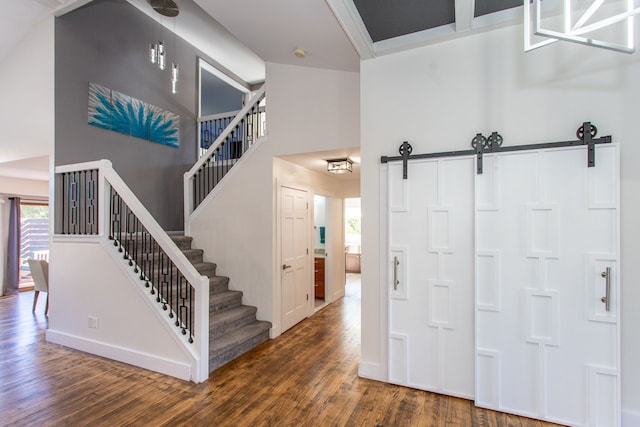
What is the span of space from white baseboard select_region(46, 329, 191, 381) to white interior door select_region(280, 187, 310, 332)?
162 cm

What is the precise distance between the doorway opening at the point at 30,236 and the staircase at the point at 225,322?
5.33 m

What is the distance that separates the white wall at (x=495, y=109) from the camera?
229 cm

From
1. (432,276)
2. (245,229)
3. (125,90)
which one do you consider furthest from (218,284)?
(125,90)

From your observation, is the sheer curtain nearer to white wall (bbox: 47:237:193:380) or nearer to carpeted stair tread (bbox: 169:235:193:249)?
white wall (bbox: 47:237:193:380)

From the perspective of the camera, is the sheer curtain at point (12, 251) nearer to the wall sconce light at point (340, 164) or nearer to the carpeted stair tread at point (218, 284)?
the carpeted stair tread at point (218, 284)

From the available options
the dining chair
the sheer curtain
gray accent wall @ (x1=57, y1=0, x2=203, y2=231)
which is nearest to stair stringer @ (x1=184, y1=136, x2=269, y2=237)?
gray accent wall @ (x1=57, y1=0, x2=203, y2=231)

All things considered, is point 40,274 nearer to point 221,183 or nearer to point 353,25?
point 221,183

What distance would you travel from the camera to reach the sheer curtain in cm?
672

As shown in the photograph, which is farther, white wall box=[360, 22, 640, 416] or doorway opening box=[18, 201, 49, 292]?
doorway opening box=[18, 201, 49, 292]

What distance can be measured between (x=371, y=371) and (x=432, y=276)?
43.9 inches

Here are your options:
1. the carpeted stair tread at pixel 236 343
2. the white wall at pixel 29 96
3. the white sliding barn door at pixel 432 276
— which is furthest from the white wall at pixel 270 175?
the white wall at pixel 29 96

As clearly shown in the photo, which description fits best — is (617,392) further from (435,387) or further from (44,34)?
(44,34)

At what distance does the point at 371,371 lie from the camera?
10.0ft

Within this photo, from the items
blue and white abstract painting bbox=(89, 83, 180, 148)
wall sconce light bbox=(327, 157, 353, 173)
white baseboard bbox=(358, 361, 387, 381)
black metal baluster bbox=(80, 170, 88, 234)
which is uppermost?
blue and white abstract painting bbox=(89, 83, 180, 148)
